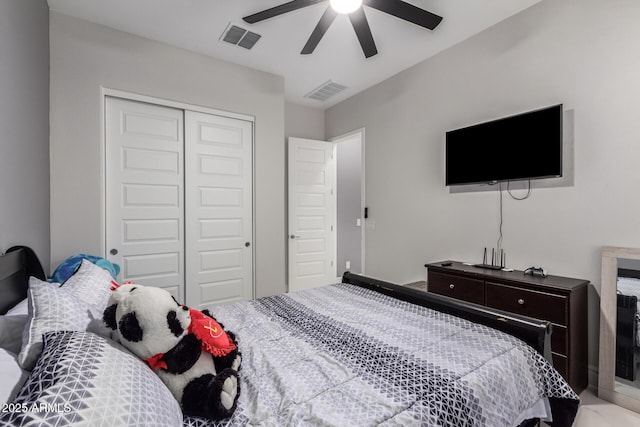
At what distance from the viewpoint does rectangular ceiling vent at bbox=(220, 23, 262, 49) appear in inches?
105

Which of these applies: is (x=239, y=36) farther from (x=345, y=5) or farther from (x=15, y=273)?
(x=15, y=273)

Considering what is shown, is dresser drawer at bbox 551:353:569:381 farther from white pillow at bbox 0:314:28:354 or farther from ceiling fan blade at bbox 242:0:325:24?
ceiling fan blade at bbox 242:0:325:24

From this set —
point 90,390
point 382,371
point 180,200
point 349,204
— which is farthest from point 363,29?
point 349,204

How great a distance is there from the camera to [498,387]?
3.50ft

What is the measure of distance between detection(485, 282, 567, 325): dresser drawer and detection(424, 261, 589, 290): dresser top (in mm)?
61

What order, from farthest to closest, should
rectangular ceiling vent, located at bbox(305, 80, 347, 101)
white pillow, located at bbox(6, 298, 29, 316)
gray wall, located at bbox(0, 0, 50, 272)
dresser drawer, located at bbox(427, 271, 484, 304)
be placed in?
rectangular ceiling vent, located at bbox(305, 80, 347, 101), dresser drawer, located at bbox(427, 271, 484, 304), gray wall, located at bbox(0, 0, 50, 272), white pillow, located at bbox(6, 298, 29, 316)

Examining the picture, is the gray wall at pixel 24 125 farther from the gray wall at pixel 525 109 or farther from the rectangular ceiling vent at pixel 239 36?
the gray wall at pixel 525 109

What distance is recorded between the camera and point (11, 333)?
94 centimetres

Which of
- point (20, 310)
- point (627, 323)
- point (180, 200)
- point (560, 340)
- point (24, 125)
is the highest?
point (24, 125)

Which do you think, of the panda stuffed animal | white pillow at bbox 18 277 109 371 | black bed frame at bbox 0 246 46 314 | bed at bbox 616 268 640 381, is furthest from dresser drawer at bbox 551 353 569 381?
black bed frame at bbox 0 246 46 314

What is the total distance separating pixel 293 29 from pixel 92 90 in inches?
74.8

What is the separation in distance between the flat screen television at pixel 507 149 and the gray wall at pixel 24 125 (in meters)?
3.18

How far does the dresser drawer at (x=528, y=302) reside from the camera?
6.14 ft

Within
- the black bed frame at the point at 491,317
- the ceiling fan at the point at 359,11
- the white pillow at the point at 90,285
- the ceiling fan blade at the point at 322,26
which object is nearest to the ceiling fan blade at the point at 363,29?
the ceiling fan at the point at 359,11
